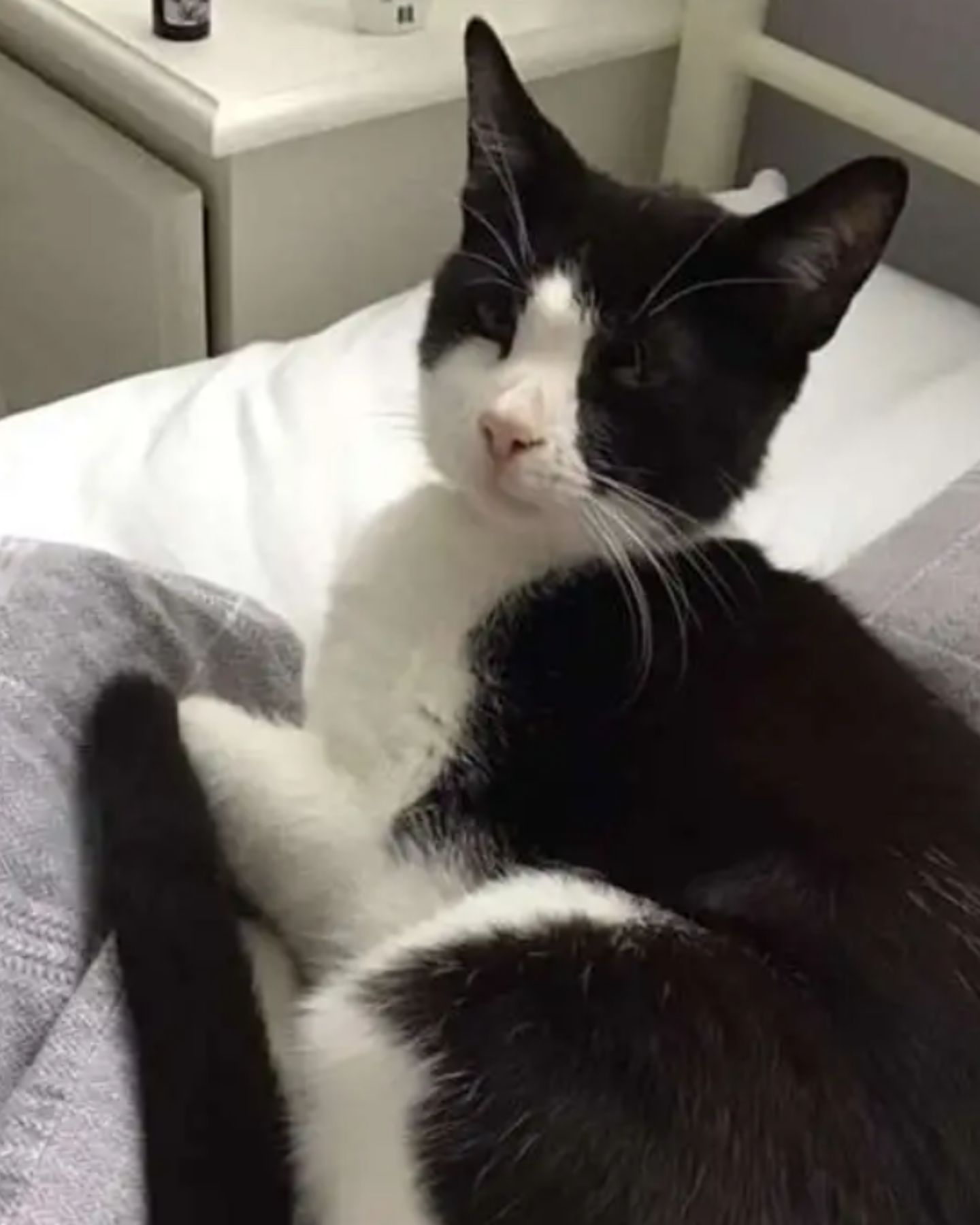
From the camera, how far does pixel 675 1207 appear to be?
76 cm

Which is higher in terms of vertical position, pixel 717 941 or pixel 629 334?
pixel 629 334

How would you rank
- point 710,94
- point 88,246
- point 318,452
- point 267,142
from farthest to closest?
point 710,94, point 88,246, point 267,142, point 318,452

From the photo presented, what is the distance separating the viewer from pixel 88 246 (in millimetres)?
1597

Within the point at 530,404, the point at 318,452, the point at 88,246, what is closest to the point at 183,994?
the point at 530,404

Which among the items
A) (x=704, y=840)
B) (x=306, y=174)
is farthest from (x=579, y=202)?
(x=306, y=174)

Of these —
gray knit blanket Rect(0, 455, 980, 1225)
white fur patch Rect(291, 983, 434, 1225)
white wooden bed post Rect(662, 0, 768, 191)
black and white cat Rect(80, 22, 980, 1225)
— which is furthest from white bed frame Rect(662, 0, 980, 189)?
white fur patch Rect(291, 983, 434, 1225)

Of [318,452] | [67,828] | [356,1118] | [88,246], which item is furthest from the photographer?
[88,246]

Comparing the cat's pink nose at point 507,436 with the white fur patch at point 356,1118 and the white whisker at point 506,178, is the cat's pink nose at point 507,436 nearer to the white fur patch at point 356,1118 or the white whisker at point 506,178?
the white whisker at point 506,178

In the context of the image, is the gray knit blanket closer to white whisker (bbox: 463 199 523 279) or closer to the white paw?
the white paw

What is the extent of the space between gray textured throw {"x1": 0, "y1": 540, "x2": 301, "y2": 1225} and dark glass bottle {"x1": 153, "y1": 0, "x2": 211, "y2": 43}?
0.57 metres

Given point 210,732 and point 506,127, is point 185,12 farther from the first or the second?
point 210,732

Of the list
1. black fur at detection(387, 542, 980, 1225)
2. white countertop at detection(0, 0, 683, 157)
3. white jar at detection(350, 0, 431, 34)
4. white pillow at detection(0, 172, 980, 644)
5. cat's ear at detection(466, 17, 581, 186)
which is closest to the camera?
black fur at detection(387, 542, 980, 1225)

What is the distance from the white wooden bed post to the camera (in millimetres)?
1688

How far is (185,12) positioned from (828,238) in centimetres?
74
